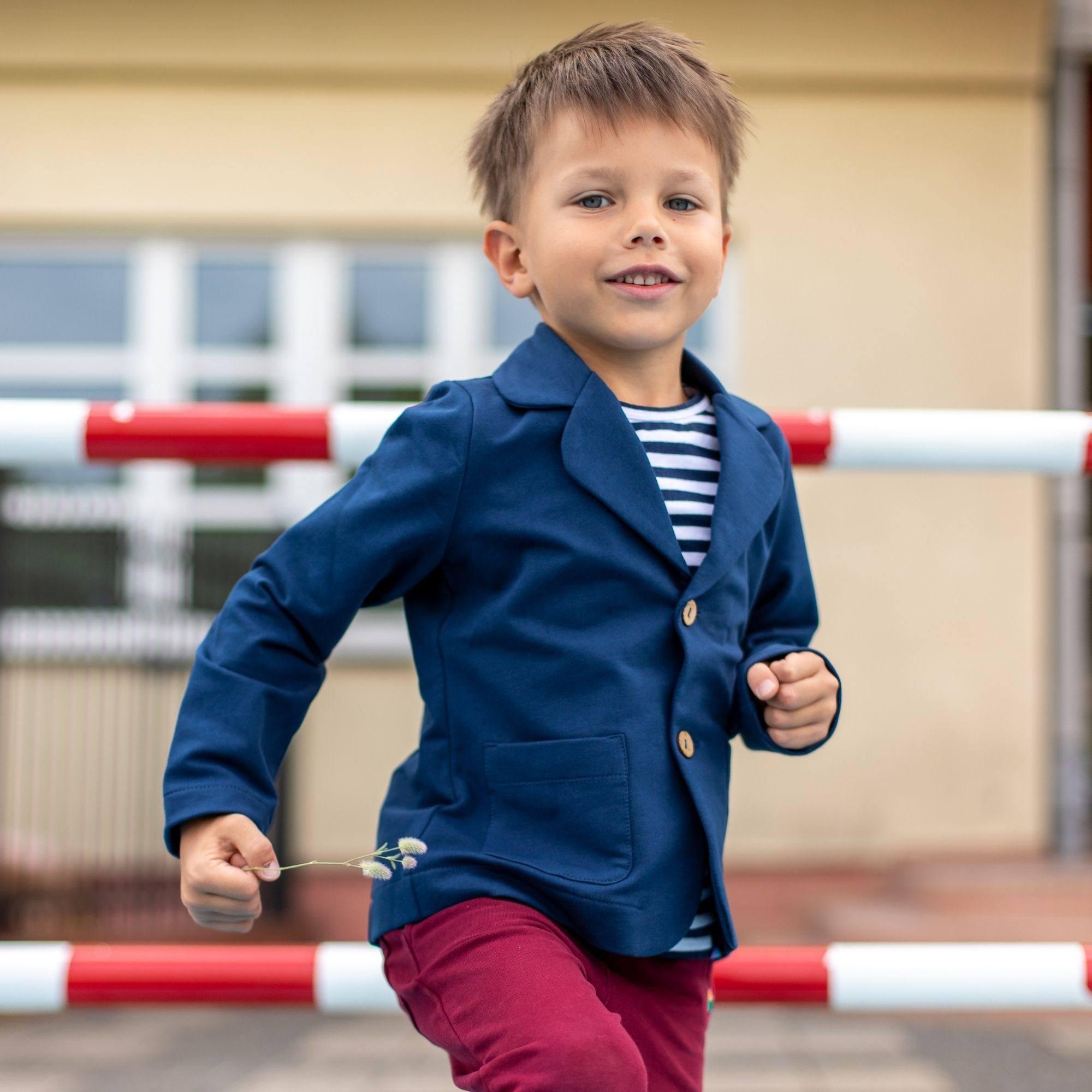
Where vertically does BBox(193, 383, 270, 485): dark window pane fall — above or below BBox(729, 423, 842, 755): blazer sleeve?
above

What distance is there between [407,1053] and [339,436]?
285 centimetres

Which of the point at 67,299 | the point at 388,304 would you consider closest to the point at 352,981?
the point at 388,304

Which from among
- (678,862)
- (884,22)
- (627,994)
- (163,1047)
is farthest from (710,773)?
(884,22)

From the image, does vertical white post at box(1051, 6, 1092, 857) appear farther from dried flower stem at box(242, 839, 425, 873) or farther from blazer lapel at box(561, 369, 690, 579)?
dried flower stem at box(242, 839, 425, 873)

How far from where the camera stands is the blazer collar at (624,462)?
1180 mm

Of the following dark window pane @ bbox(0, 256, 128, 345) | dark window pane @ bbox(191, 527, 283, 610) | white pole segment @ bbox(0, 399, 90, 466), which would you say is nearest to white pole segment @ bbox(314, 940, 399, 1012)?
white pole segment @ bbox(0, 399, 90, 466)

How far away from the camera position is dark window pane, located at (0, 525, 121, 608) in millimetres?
5352

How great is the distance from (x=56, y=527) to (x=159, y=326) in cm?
143

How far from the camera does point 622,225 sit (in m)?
1.18

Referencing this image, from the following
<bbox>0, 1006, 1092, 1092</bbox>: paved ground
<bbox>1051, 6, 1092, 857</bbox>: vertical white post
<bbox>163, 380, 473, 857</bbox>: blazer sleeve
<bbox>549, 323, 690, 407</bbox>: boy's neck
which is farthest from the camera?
<bbox>1051, 6, 1092, 857</bbox>: vertical white post

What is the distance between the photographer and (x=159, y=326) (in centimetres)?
609

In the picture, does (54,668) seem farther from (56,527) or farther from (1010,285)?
(1010,285)

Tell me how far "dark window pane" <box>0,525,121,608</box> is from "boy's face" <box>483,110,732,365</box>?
14.3 ft

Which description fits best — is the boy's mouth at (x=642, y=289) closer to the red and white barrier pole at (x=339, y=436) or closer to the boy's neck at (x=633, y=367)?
the boy's neck at (x=633, y=367)
